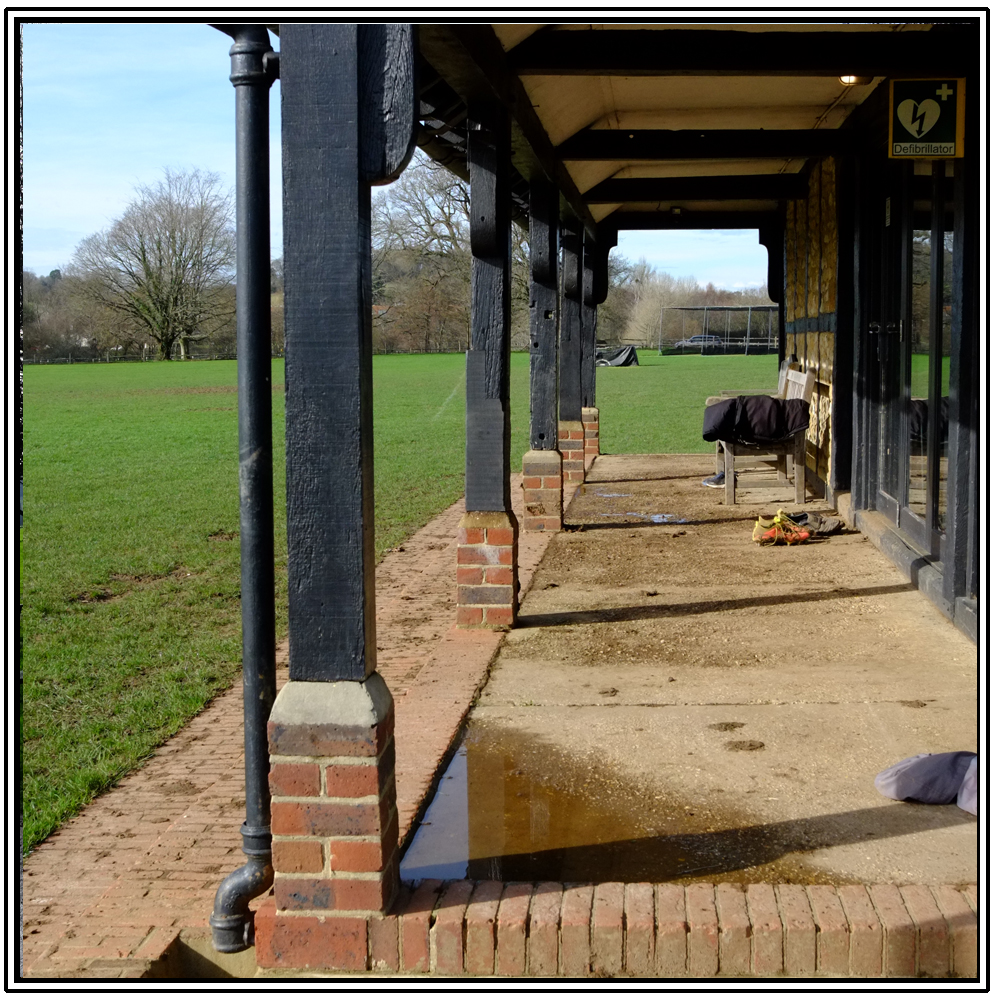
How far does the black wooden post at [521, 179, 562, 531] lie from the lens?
30.9ft

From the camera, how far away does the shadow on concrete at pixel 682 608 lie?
6.65 metres

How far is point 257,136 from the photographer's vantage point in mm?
3135

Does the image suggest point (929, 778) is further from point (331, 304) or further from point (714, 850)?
point (331, 304)

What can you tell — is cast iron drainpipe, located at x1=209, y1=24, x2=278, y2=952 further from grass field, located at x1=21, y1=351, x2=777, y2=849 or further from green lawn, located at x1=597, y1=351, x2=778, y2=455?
green lawn, located at x1=597, y1=351, x2=778, y2=455

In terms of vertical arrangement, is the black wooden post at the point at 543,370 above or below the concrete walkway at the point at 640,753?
above

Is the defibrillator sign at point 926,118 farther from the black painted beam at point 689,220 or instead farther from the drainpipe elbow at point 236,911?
the black painted beam at point 689,220

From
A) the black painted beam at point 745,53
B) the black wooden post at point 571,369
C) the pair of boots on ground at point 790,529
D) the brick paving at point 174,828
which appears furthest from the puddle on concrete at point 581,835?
the black wooden post at point 571,369

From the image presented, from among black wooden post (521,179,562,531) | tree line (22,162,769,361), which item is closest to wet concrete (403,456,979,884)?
black wooden post (521,179,562,531)

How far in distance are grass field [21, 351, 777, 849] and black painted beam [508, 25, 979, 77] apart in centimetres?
371

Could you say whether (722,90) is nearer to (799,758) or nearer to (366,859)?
(799,758)

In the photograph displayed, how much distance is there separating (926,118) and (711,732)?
12.1 feet

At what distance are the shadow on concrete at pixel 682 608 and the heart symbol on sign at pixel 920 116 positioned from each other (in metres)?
2.65

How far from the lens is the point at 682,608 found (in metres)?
6.86

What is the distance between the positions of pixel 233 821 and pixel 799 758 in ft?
6.73
